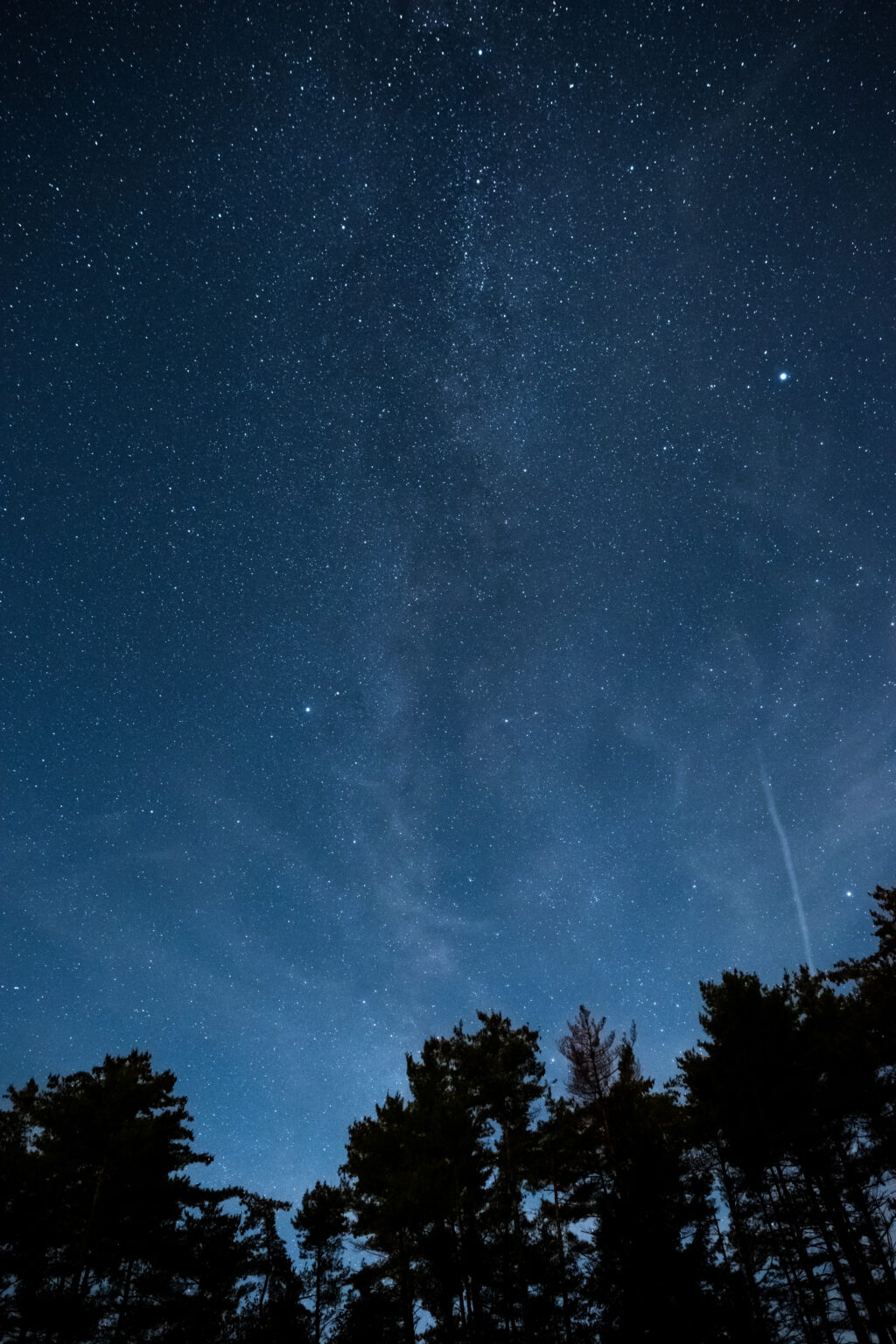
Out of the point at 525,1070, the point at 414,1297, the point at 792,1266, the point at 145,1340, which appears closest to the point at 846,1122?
the point at 792,1266

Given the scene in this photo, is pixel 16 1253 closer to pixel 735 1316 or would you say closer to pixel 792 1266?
pixel 735 1316

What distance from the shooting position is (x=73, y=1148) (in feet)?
69.2

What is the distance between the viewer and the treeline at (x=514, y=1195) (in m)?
17.8

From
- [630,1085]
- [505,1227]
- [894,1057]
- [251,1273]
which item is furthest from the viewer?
[251,1273]

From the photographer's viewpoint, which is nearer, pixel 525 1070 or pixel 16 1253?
pixel 16 1253

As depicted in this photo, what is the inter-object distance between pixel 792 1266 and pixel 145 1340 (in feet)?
65.6

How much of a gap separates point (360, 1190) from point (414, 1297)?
12.6ft

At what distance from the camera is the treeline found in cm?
1777

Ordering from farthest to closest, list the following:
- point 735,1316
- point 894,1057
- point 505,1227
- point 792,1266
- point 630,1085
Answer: point 630,1085 → point 505,1227 → point 894,1057 → point 792,1266 → point 735,1316

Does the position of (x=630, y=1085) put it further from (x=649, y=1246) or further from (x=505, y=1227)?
(x=649, y=1246)

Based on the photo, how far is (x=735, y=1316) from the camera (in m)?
13.4

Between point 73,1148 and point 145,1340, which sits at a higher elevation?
point 73,1148

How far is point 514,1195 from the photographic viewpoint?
23656 mm

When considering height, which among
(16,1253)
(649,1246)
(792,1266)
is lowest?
(792,1266)
